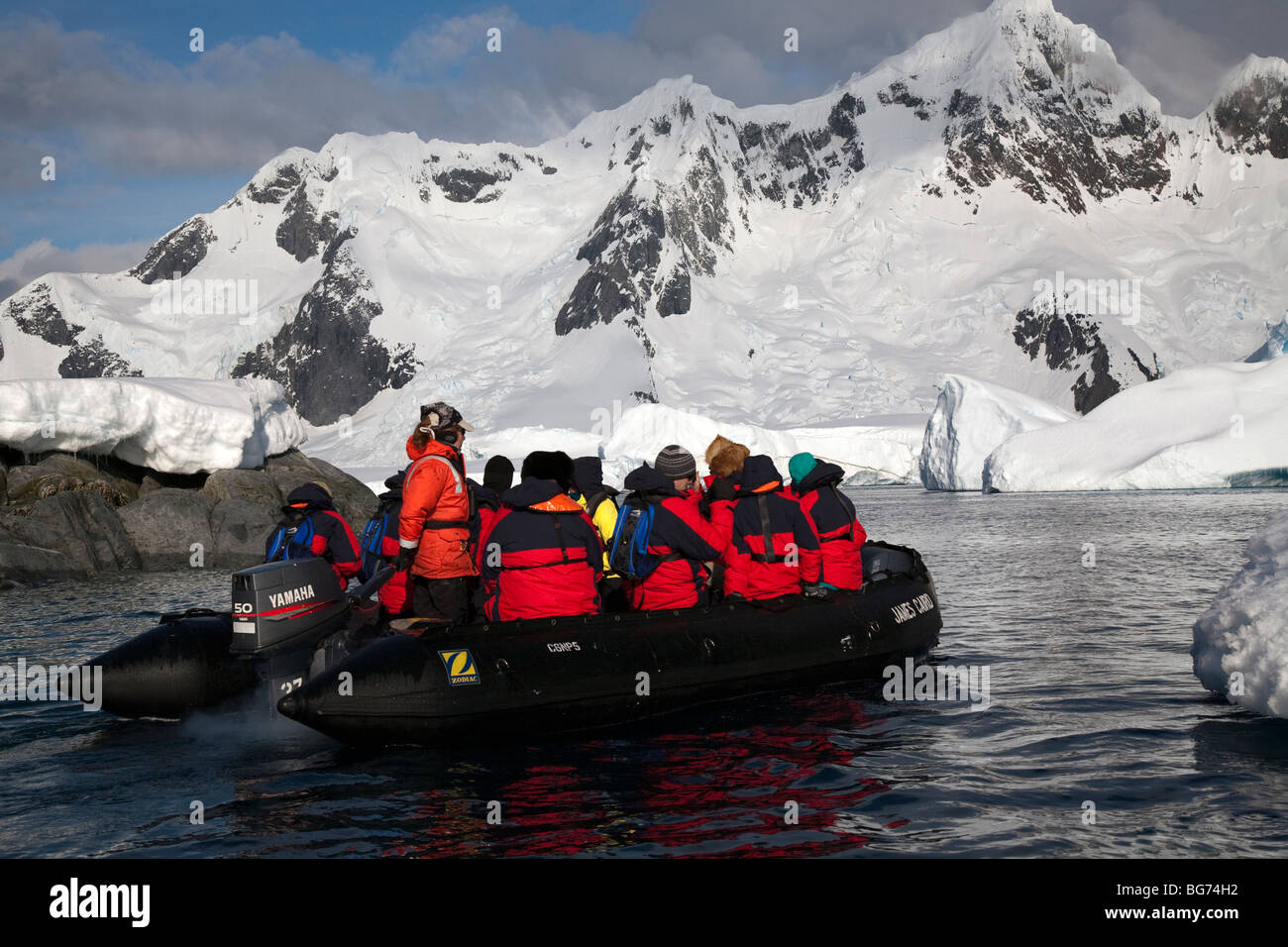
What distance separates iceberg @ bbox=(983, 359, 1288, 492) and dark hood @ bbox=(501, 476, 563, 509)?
41.6 metres

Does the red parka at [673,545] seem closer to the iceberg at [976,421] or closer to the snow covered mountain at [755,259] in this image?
the iceberg at [976,421]

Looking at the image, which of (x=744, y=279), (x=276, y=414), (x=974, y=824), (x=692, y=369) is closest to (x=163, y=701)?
(x=974, y=824)

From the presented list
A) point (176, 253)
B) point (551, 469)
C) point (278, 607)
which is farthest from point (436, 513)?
point (176, 253)

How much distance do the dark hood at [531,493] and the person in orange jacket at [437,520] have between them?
1.76ft

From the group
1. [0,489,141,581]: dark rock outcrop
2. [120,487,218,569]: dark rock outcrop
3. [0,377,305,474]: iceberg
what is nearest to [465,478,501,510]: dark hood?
[0,489,141,581]: dark rock outcrop

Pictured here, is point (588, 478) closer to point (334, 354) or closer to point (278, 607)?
point (278, 607)

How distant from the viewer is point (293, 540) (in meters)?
9.54

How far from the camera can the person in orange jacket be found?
827 centimetres

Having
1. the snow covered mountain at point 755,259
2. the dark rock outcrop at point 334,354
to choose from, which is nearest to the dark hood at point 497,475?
the snow covered mountain at point 755,259

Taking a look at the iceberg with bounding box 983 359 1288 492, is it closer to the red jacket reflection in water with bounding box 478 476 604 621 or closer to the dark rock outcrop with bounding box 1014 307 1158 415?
the red jacket reflection in water with bounding box 478 476 604 621

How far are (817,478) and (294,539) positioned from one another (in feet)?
14.8

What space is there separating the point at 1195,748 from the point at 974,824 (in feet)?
7.43

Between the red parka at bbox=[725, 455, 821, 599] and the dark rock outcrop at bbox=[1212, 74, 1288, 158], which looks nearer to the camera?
the red parka at bbox=[725, 455, 821, 599]

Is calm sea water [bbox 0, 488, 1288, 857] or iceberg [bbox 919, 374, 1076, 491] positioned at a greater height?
iceberg [bbox 919, 374, 1076, 491]
